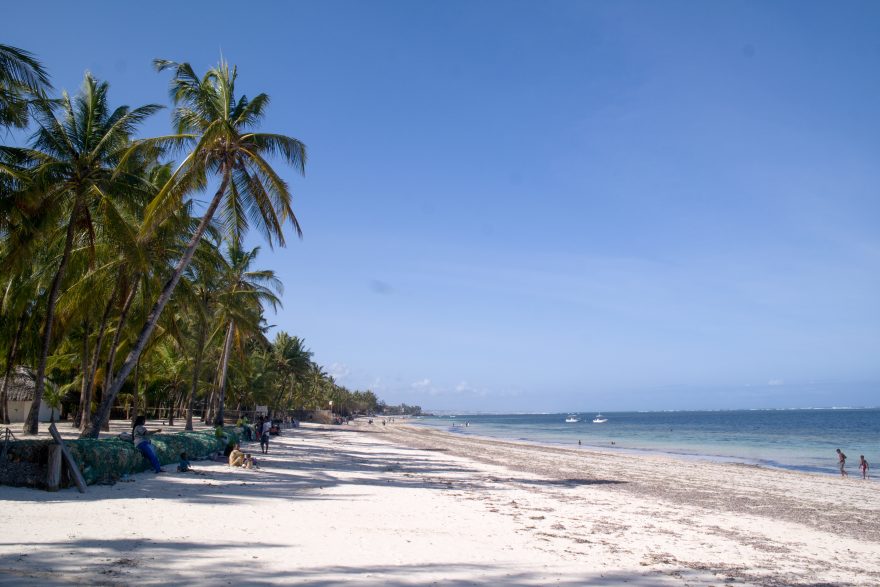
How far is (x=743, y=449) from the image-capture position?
143ft

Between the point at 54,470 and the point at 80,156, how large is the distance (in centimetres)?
889

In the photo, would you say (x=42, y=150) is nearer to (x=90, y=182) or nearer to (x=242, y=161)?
(x=90, y=182)

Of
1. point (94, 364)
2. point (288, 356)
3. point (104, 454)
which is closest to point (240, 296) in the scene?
point (94, 364)

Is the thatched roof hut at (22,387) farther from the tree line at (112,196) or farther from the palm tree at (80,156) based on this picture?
the palm tree at (80,156)

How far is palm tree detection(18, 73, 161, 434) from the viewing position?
1454 cm

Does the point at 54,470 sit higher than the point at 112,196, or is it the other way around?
the point at 112,196

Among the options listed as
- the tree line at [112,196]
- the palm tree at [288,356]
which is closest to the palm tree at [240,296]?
the tree line at [112,196]

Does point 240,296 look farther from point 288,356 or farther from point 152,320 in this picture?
point 288,356

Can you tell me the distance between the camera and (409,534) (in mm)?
8852

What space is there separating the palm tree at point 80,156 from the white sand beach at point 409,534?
6599mm

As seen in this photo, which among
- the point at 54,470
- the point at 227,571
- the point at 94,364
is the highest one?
the point at 94,364

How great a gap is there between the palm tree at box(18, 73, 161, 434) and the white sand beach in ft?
21.7

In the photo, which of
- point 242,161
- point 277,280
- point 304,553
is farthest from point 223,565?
point 277,280

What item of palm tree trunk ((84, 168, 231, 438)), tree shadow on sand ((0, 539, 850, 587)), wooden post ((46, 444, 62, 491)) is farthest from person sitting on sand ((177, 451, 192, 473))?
tree shadow on sand ((0, 539, 850, 587))
